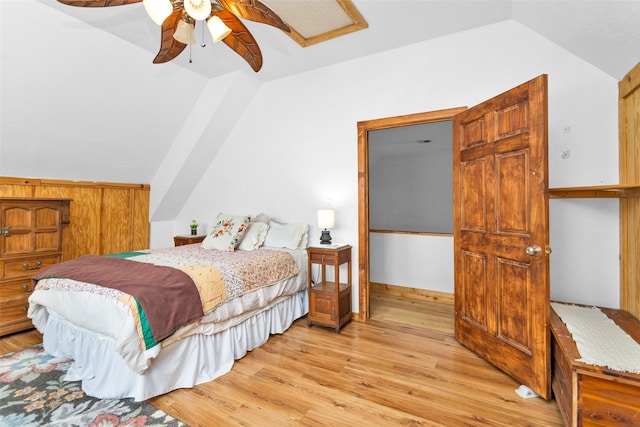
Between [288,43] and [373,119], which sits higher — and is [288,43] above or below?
above

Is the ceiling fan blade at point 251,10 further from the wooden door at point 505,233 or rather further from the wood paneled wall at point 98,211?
the wood paneled wall at point 98,211

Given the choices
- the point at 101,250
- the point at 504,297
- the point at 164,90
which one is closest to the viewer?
the point at 504,297

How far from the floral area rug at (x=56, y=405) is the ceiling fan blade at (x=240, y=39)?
2.34m

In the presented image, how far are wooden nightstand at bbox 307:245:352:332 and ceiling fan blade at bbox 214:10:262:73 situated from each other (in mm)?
1789

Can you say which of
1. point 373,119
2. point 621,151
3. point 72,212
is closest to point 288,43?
point 373,119

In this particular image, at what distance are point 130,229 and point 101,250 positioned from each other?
1.46 feet

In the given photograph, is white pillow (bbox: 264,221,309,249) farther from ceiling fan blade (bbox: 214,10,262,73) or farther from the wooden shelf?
the wooden shelf

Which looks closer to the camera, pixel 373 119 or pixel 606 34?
pixel 606 34

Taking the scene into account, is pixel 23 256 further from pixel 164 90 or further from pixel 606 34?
pixel 606 34

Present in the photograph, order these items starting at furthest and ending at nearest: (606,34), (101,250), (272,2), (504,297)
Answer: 1. (101,250)
2. (272,2)
3. (504,297)
4. (606,34)

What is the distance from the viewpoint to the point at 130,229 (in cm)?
430

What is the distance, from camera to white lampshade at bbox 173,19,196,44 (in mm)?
1885

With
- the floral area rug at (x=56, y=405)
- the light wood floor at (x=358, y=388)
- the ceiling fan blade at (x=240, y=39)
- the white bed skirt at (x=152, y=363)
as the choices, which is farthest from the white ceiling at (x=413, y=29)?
the floral area rug at (x=56, y=405)

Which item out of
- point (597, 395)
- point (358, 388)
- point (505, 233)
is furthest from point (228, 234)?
point (597, 395)
